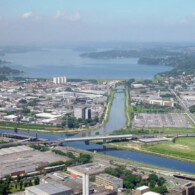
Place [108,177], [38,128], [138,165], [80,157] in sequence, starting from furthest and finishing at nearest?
[38,128]
[80,157]
[138,165]
[108,177]

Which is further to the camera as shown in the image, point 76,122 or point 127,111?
point 127,111

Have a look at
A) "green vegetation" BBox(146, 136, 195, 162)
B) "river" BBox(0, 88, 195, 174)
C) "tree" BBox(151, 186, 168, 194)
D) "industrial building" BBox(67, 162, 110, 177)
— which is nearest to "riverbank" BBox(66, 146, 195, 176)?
"river" BBox(0, 88, 195, 174)

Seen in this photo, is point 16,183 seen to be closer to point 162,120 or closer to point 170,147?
point 170,147

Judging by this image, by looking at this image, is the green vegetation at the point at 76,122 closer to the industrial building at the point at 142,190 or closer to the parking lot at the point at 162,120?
the parking lot at the point at 162,120

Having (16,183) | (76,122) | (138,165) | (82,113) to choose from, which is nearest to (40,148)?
(16,183)

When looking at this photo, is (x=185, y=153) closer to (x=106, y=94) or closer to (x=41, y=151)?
(x=41, y=151)

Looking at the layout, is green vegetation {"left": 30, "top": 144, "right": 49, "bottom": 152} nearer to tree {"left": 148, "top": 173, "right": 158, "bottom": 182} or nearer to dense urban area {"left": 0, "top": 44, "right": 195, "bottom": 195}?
dense urban area {"left": 0, "top": 44, "right": 195, "bottom": 195}
